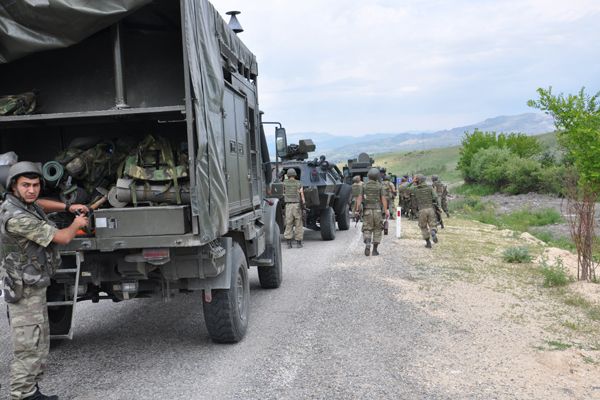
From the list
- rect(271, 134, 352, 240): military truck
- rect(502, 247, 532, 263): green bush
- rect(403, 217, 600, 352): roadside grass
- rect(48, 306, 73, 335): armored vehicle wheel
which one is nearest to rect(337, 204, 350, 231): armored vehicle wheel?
rect(271, 134, 352, 240): military truck

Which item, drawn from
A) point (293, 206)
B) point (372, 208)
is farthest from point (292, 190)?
point (372, 208)

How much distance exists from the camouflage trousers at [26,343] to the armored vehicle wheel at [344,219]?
511 inches

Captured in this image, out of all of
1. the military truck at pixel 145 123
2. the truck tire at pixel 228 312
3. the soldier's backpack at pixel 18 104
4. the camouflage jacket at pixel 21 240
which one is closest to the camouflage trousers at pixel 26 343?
the camouflage jacket at pixel 21 240

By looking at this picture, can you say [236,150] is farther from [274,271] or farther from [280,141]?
[280,141]

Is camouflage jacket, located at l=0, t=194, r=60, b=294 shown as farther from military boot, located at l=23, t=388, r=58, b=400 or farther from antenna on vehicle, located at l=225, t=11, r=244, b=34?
antenna on vehicle, located at l=225, t=11, r=244, b=34

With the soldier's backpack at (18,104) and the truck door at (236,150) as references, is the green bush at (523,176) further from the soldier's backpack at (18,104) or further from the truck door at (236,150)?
the soldier's backpack at (18,104)

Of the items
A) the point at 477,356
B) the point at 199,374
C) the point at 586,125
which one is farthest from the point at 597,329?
the point at 586,125

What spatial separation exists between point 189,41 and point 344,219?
1277cm

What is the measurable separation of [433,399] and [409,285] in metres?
4.57

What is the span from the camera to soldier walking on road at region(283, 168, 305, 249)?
44.7 ft

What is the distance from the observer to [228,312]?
5.65 meters

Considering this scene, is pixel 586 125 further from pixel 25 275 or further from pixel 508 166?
pixel 508 166

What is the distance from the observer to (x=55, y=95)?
593cm

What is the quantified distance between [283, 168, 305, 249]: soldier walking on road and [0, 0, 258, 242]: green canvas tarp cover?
816cm
